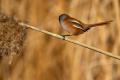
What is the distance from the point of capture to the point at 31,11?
2449 millimetres

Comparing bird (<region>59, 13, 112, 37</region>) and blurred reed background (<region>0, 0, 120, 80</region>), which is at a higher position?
bird (<region>59, 13, 112, 37</region>)

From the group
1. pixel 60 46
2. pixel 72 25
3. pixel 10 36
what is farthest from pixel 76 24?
pixel 60 46

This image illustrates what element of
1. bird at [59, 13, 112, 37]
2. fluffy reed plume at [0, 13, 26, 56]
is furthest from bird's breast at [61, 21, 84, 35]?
fluffy reed plume at [0, 13, 26, 56]

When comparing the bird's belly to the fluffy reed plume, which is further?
the bird's belly

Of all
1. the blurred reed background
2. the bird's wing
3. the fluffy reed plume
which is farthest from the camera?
the blurred reed background

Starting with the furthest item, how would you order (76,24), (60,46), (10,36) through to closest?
(60,46) < (76,24) < (10,36)

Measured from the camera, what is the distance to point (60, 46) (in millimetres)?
2559

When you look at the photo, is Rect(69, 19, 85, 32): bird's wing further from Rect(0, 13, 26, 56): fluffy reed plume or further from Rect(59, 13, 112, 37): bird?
Rect(0, 13, 26, 56): fluffy reed plume

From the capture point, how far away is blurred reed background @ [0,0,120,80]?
7.66 ft

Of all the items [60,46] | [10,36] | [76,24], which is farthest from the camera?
[60,46]

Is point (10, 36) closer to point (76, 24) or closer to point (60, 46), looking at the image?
point (76, 24)

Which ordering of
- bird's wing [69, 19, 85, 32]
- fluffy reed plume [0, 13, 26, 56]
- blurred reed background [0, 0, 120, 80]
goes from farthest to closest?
blurred reed background [0, 0, 120, 80]
bird's wing [69, 19, 85, 32]
fluffy reed plume [0, 13, 26, 56]

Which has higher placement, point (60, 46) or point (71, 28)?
point (71, 28)

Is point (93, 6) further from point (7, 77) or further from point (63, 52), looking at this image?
point (7, 77)
